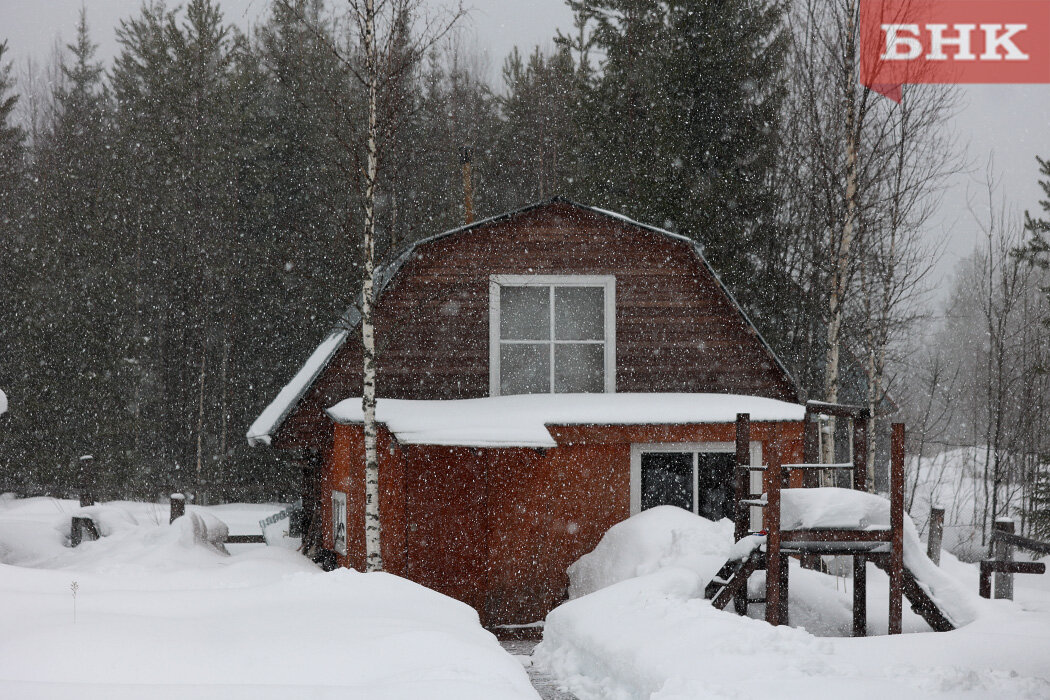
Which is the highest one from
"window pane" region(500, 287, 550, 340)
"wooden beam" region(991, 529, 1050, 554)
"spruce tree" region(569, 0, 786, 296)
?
"spruce tree" region(569, 0, 786, 296)

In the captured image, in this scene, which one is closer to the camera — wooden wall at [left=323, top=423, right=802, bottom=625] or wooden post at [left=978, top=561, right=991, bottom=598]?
wooden post at [left=978, top=561, right=991, bottom=598]

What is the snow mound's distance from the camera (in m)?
11.0

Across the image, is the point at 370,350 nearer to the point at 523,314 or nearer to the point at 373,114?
the point at 373,114

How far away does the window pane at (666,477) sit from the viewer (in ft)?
45.0

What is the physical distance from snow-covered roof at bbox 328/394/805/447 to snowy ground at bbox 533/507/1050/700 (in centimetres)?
157

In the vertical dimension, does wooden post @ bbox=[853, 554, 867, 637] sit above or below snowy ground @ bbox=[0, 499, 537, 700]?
below

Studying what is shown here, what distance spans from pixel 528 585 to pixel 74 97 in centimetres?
2739

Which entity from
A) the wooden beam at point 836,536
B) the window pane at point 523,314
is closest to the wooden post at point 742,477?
the wooden beam at point 836,536

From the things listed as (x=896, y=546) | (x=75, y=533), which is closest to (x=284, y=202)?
(x=75, y=533)

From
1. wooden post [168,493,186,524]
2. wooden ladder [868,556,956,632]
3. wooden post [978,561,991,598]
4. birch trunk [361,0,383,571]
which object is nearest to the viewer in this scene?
wooden ladder [868,556,956,632]

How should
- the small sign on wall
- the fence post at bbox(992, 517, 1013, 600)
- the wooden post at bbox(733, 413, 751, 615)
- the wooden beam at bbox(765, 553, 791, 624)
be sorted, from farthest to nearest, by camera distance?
the small sign on wall < the fence post at bbox(992, 517, 1013, 600) < the wooden post at bbox(733, 413, 751, 615) < the wooden beam at bbox(765, 553, 791, 624)

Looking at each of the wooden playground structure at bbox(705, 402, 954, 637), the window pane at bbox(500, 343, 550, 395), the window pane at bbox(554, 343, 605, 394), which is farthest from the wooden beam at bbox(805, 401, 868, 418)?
the window pane at bbox(500, 343, 550, 395)

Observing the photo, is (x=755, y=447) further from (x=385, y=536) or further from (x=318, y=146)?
(x=318, y=146)

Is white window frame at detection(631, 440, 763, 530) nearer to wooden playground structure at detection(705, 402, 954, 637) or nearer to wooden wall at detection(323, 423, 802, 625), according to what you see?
wooden wall at detection(323, 423, 802, 625)
